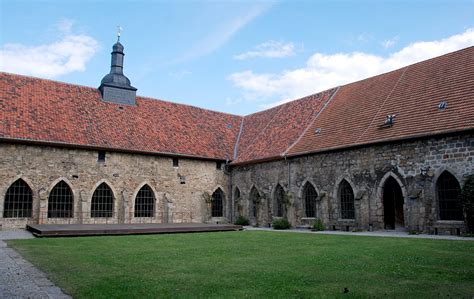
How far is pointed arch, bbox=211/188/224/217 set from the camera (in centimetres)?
2708

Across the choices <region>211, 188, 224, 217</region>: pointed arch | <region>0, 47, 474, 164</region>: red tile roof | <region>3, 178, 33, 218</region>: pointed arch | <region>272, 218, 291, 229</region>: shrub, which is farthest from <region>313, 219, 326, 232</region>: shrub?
<region>3, 178, 33, 218</region>: pointed arch

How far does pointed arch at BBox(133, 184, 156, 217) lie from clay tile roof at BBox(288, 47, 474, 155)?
846 cm

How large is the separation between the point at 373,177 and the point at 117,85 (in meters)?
16.5

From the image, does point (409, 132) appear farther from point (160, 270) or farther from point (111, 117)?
point (111, 117)

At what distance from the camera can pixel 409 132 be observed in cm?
1788

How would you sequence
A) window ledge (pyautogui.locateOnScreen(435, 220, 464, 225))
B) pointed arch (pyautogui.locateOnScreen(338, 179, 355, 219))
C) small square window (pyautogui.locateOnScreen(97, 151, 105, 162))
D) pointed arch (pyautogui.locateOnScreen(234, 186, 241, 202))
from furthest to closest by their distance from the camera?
1. pointed arch (pyautogui.locateOnScreen(234, 186, 241, 202))
2. small square window (pyautogui.locateOnScreen(97, 151, 105, 162))
3. pointed arch (pyautogui.locateOnScreen(338, 179, 355, 219))
4. window ledge (pyautogui.locateOnScreen(435, 220, 464, 225))

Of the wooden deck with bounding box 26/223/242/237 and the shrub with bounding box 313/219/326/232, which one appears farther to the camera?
the shrub with bounding box 313/219/326/232

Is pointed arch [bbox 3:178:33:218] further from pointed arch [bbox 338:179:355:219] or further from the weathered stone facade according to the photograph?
pointed arch [bbox 338:179:355:219]

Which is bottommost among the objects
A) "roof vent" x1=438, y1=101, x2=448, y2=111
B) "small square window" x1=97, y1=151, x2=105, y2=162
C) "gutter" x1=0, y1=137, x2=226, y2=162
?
"small square window" x1=97, y1=151, x2=105, y2=162

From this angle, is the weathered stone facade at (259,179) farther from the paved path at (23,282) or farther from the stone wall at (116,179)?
the paved path at (23,282)

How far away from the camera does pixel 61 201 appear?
2148 cm

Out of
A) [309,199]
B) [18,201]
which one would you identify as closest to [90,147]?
[18,201]

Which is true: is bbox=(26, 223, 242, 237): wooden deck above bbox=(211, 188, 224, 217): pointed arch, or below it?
below

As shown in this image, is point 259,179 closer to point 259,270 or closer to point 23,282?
point 259,270
